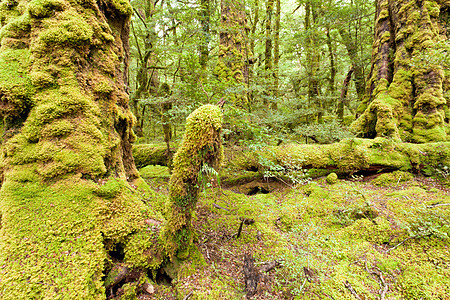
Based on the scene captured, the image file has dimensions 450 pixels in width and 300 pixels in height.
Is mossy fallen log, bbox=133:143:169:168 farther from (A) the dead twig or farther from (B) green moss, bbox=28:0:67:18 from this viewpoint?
(A) the dead twig

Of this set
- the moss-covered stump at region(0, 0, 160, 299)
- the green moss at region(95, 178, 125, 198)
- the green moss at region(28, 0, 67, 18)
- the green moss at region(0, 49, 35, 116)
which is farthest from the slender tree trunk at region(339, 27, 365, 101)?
the green moss at region(0, 49, 35, 116)

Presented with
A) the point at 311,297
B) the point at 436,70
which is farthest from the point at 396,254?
the point at 436,70

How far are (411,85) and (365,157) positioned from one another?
3947 mm

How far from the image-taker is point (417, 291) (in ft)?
8.30

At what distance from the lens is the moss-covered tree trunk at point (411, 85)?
6.43 metres

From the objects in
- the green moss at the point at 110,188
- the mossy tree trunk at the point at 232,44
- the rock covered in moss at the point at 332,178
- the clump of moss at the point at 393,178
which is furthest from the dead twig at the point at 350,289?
the mossy tree trunk at the point at 232,44

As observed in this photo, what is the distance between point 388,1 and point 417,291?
11144 millimetres

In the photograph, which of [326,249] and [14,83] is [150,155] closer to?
[14,83]

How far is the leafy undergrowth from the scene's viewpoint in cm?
247

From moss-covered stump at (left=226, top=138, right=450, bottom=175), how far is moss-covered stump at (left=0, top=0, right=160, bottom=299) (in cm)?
343

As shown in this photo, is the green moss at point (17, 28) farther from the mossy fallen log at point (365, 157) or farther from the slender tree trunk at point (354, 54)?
the slender tree trunk at point (354, 54)

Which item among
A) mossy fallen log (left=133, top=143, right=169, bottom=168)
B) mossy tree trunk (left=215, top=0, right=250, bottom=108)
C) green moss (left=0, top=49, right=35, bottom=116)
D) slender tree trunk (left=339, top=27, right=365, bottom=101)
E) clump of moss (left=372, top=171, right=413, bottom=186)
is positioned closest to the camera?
green moss (left=0, top=49, right=35, bottom=116)

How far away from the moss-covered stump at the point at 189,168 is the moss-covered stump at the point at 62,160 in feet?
1.12

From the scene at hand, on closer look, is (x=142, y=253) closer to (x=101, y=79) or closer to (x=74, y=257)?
(x=74, y=257)
